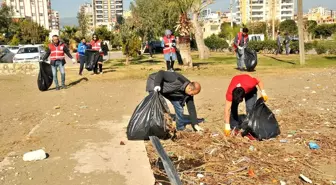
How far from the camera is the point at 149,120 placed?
5.76 metres

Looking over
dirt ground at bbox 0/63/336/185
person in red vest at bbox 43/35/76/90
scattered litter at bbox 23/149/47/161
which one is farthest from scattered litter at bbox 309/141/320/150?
person in red vest at bbox 43/35/76/90

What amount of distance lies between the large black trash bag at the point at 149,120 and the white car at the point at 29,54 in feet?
56.4

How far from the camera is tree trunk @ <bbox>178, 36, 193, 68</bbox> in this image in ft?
56.7

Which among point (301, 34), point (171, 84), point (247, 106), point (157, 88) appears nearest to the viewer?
point (157, 88)

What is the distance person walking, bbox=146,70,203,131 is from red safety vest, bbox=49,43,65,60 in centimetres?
599

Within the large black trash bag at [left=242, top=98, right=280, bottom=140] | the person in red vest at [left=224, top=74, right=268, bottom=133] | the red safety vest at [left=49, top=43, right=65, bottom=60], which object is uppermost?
the red safety vest at [left=49, top=43, right=65, bottom=60]

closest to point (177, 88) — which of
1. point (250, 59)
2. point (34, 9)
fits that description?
point (250, 59)

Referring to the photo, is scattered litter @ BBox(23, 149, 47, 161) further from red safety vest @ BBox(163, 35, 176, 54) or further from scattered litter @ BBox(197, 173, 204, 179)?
red safety vest @ BBox(163, 35, 176, 54)

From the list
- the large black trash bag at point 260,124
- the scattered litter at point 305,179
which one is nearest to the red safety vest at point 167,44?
the large black trash bag at point 260,124

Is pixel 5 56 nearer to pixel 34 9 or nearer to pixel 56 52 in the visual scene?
pixel 56 52

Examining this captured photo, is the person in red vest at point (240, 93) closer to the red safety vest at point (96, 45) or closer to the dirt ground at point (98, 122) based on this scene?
the dirt ground at point (98, 122)

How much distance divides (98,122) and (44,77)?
16.8ft

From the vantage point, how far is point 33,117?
26.2 feet

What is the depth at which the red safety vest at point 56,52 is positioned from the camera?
11.4 meters
